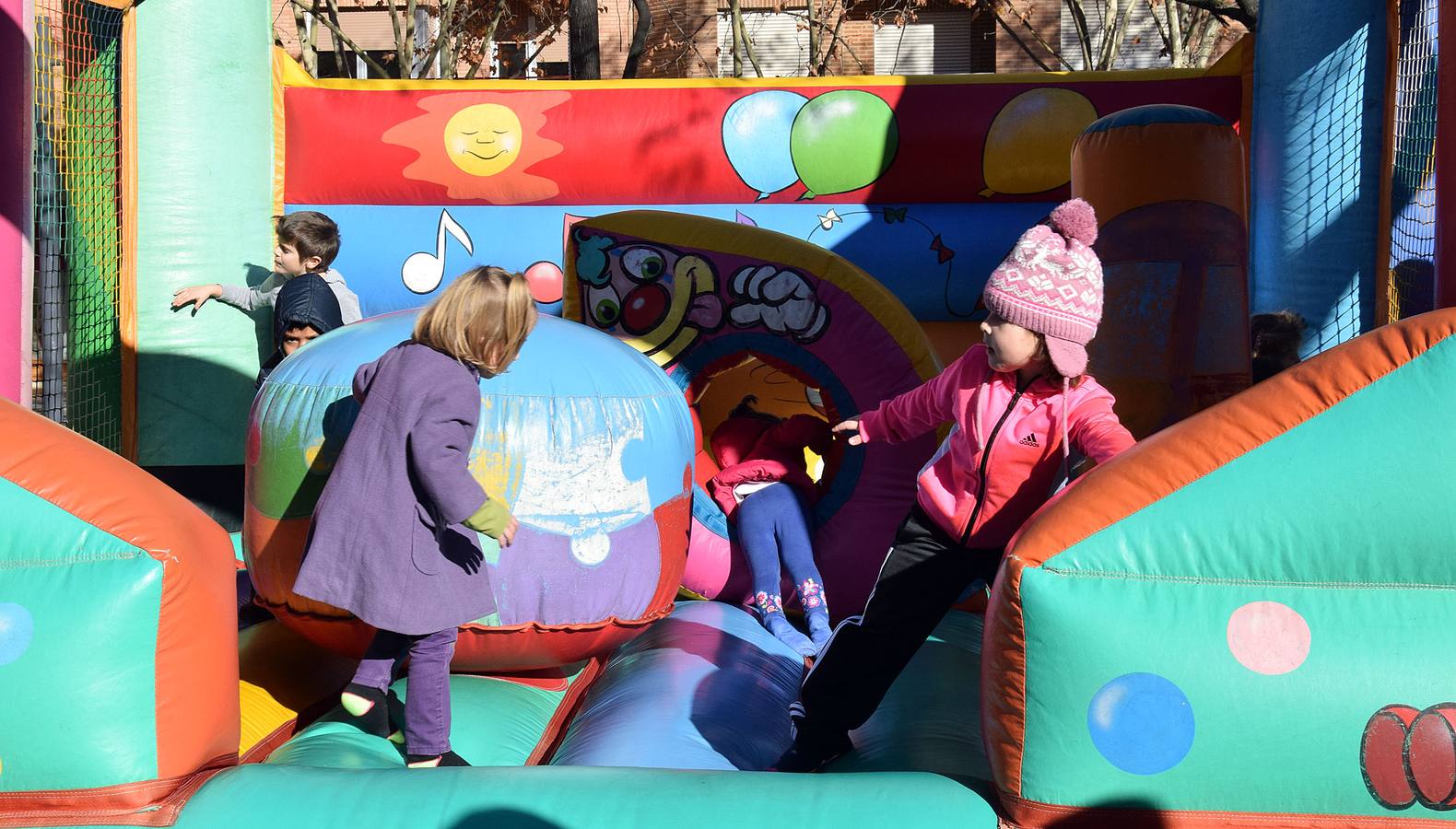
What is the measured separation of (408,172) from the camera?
5.35m

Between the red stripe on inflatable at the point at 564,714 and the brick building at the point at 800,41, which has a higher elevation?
the brick building at the point at 800,41

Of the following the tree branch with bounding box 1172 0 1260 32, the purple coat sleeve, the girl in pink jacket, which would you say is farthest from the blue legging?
the tree branch with bounding box 1172 0 1260 32

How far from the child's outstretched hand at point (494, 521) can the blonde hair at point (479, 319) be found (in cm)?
29

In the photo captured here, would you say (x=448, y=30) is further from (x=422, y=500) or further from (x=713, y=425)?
(x=422, y=500)

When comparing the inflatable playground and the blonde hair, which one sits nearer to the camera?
the inflatable playground

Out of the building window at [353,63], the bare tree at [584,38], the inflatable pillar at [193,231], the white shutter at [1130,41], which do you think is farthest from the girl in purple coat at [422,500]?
the white shutter at [1130,41]

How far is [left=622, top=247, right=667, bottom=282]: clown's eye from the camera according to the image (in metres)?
3.77

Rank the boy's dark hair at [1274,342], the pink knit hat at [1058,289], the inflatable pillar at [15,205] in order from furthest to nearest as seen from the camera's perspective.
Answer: the boy's dark hair at [1274,342]
the inflatable pillar at [15,205]
the pink knit hat at [1058,289]

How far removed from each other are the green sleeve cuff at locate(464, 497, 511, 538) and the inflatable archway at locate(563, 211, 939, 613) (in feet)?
4.06

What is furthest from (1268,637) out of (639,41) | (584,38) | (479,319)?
(639,41)

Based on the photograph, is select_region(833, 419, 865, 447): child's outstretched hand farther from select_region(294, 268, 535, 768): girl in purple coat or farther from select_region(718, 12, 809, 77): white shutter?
select_region(718, 12, 809, 77): white shutter

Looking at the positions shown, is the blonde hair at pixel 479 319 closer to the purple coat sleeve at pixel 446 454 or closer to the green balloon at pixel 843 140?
the purple coat sleeve at pixel 446 454

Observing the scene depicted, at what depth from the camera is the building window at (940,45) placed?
15555mm

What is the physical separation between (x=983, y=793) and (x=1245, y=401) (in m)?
0.71
